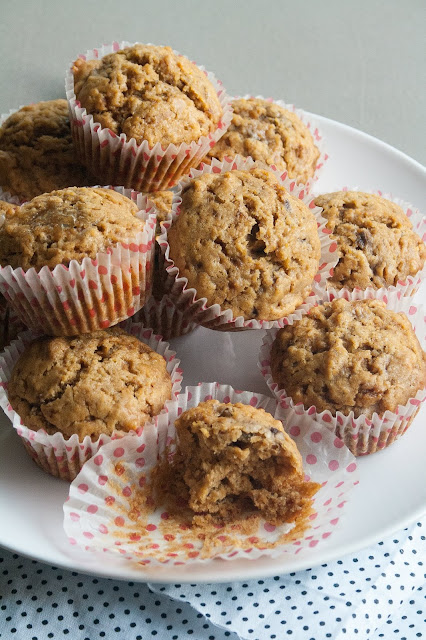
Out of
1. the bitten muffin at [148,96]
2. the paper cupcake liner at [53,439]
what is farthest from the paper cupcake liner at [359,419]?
Answer: the bitten muffin at [148,96]

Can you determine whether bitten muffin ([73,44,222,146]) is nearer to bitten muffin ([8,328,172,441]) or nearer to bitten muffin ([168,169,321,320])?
bitten muffin ([168,169,321,320])

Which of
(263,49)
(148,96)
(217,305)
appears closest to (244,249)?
(217,305)

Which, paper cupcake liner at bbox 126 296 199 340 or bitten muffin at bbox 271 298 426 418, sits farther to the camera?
paper cupcake liner at bbox 126 296 199 340

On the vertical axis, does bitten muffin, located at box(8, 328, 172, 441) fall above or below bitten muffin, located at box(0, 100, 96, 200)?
below

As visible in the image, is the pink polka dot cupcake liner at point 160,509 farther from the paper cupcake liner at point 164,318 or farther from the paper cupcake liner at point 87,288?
the paper cupcake liner at point 164,318

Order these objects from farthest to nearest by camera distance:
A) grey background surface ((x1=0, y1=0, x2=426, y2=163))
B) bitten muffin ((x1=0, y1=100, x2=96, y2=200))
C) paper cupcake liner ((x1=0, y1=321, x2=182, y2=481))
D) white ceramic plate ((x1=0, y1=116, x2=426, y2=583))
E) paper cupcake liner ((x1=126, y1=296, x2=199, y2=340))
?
1. grey background surface ((x1=0, y1=0, x2=426, y2=163))
2. bitten muffin ((x1=0, y1=100, x2=96, y2=200))
3. paper cupcake liner ((x1=126, y1=296, x2=199, y2=340))
4. paper cupcake liner ((x1=0, y1=321, x2=182, y2=481))
5. white ceramic plate ((x1=0, y1=116, x2=426, y2=583))

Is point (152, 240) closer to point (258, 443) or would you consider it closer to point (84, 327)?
point (84, 327)

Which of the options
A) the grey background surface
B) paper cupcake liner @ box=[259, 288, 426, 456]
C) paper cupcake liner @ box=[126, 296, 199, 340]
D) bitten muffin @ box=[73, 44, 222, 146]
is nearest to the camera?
paper cupcake liner @ box=[259, 288, 426, 456]

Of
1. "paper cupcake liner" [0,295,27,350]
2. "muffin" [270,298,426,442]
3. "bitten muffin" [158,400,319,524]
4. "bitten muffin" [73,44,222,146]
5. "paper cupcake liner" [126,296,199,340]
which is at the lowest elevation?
"paper cupcake liner" [0,295,27,350]

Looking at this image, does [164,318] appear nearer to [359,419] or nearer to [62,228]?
[62,228]

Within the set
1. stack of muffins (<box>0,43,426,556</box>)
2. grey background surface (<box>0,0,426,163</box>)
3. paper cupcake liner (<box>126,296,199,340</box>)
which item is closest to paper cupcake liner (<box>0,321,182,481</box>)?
stack of muffins (<box>0,43,426,556</box>)
